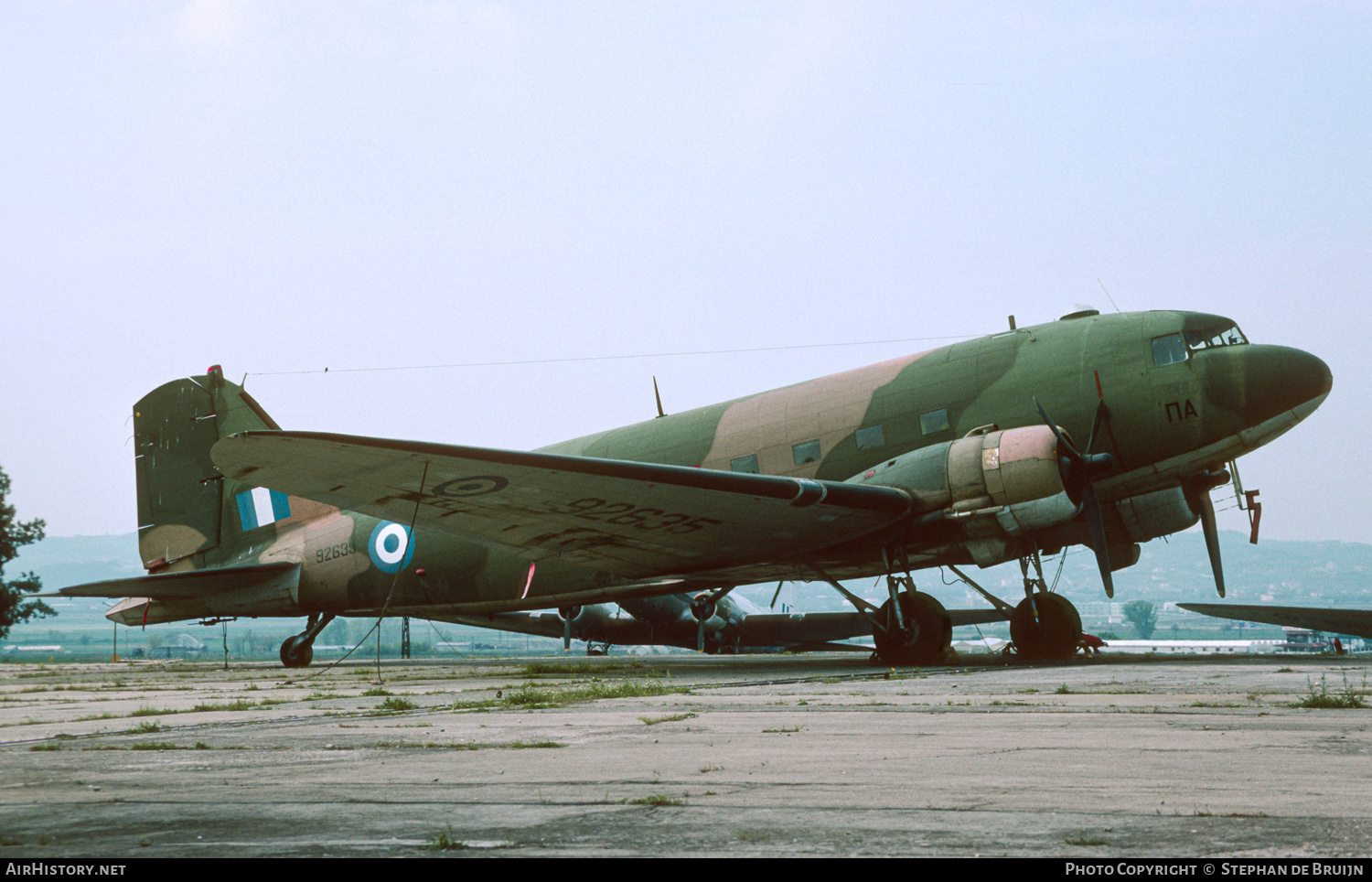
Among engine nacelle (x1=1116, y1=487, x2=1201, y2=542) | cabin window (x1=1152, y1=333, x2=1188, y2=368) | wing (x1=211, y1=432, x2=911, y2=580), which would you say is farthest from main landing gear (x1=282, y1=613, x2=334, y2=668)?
cabin window (x1=1152, y1=333, x2=1188, y2=368)

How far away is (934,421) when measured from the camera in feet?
53.2

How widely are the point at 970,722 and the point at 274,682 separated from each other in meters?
11.2

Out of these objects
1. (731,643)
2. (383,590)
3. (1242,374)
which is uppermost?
(1242,374)

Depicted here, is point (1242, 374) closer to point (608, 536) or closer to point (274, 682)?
point (608, 536)

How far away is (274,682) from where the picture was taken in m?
15.1

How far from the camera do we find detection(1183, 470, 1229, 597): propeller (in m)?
16.8

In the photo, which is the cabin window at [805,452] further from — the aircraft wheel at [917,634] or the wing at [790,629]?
the wing at [790,629]

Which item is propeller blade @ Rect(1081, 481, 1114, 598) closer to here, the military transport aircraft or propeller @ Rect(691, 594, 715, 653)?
the military transport aircraft

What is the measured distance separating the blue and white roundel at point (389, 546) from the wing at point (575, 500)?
176 inches

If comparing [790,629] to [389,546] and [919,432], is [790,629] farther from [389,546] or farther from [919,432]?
[919,432]

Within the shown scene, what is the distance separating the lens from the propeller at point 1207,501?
16.8m

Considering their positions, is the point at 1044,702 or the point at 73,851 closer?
the point at 73,851

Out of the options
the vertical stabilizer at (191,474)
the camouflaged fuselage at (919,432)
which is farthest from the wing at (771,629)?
the camouflaged fuselage at (919,432)
